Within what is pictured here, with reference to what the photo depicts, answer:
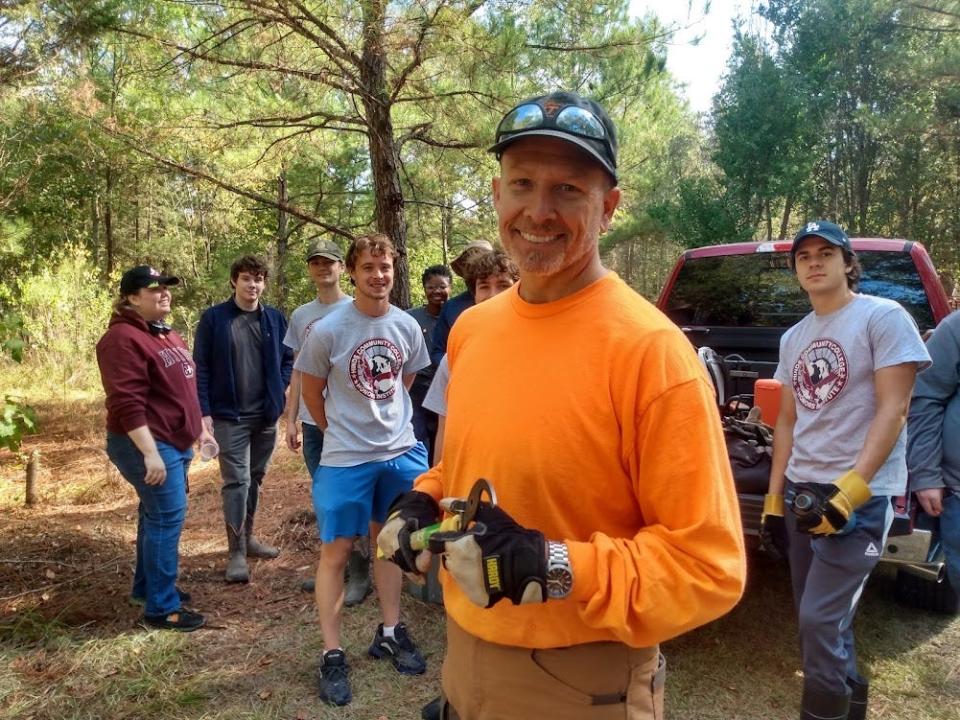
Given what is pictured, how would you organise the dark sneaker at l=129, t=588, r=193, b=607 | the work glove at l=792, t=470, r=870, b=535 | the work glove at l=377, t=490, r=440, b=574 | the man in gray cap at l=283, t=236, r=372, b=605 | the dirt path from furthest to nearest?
the man in gray cap at l=283, t=236, r=372, b=605
the dark sneaker at l=129, t=588, r=193, b=607
the dirt path
the work glove at l=792, t=470, r=870, b=535
the work glove at l=377, t=490, r=440, b=574

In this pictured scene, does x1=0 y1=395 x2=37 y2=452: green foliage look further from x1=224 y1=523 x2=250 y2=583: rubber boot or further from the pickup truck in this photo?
the pickup truck

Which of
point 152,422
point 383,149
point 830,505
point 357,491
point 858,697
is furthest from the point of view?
point 383,149

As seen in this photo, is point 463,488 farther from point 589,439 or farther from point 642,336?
point 642,336

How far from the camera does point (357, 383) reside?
137 inches

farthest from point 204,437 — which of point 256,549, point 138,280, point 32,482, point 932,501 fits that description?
point 932,501

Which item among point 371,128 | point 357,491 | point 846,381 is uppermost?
point 371,128

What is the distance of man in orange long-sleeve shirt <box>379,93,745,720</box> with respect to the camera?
1.16 metres

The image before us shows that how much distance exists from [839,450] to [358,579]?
9.82 ft

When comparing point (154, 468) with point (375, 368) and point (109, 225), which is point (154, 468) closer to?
point (375, 368)

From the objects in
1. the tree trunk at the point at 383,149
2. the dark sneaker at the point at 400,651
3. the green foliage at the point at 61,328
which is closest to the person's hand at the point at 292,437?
the dark sneaker at the point at 400,651

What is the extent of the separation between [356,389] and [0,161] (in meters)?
7.99

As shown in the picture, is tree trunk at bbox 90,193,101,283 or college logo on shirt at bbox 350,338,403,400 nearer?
college logo on shirt at bbox 350,338,403,400

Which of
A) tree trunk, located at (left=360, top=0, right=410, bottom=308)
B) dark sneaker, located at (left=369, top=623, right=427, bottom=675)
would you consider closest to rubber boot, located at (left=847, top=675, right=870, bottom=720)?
dark sneaker, located at (left=369, top=623, right=427, bottom=675)

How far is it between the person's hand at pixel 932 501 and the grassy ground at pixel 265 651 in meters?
0.95
